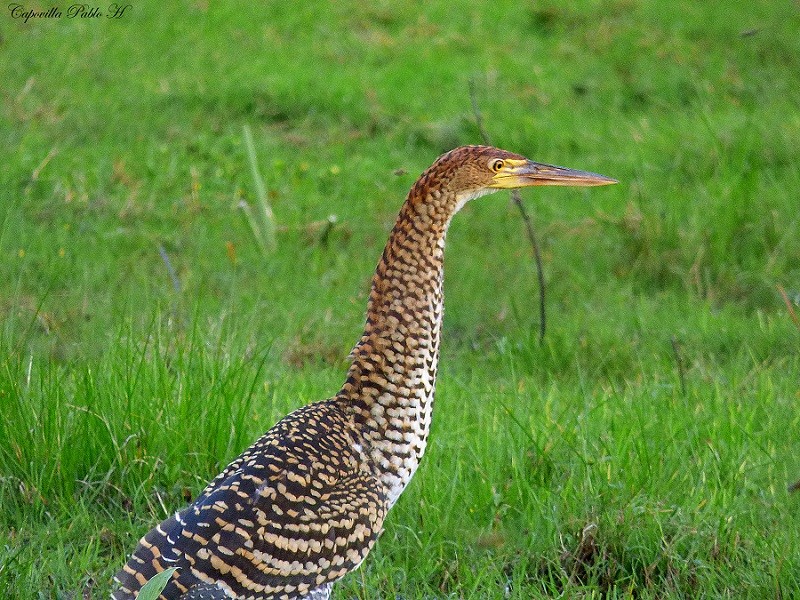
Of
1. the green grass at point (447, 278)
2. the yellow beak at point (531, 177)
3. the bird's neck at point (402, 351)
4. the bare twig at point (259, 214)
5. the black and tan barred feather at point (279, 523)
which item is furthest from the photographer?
the bare twig at point (259, 214)

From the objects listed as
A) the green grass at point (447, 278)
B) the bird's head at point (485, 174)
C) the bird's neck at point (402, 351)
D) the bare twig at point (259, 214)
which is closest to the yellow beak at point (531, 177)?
the bird's head at point (485, 174)

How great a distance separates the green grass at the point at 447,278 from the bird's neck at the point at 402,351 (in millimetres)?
572

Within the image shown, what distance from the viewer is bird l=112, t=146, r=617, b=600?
351 cm

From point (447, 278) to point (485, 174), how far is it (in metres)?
3.60

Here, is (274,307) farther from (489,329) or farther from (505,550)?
(505,550)

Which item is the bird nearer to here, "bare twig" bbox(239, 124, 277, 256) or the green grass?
the green grass

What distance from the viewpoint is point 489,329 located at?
699 cm

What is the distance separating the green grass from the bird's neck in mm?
572

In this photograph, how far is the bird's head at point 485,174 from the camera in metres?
3.99

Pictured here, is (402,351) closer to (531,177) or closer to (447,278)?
(531,177)

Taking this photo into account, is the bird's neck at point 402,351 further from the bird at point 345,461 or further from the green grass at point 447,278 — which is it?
the green grass at point 447,278

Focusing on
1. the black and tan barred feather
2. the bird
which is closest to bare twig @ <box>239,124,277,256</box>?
the bird

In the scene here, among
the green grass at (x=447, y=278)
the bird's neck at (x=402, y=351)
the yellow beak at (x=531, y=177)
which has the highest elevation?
the yellow beak at (x=531, y=177)

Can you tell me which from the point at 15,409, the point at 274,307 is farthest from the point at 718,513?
the point at 274,307
